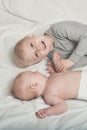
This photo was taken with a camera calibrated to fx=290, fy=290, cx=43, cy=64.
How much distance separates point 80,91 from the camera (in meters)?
1.20

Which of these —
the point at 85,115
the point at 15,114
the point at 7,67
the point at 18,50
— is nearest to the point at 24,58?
the point at 18,50

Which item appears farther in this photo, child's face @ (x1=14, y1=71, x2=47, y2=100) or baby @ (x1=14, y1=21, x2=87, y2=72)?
baby @ (x1=14, y1=21, x2=87, y2=72)

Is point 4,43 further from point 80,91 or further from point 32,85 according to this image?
point 80,91

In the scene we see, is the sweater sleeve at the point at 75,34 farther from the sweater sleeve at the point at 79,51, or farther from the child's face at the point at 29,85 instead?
the child's face at the point at 29,85

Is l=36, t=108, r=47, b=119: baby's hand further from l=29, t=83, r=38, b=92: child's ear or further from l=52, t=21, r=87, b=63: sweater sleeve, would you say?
l=52, t=21, r=87, b=63: sweater sleeve

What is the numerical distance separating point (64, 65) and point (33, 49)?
6.2 inches

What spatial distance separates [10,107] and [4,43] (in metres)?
0.42

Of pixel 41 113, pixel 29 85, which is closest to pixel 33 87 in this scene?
pixel 29 85

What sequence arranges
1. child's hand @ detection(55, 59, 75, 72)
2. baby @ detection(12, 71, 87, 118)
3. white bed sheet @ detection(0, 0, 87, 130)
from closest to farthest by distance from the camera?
1. white bed sheet @ detection(0, 0, 87, 130)
2. baby @ detection(12, 71, 87, 118)
3. child's hand @ detection(55, 59, 75, 72)

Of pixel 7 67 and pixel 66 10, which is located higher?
pixel 66 10

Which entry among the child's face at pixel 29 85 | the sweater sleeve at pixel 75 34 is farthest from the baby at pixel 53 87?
the sweater sleeve at pixel 75 34

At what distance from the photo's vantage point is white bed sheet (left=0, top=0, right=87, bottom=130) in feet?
3.60

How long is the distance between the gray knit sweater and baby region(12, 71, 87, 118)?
121mm

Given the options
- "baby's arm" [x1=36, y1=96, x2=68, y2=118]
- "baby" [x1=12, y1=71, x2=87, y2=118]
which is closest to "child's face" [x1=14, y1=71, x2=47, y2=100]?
"baby" [x1=12, y1=71, x2=87, y2=118]
